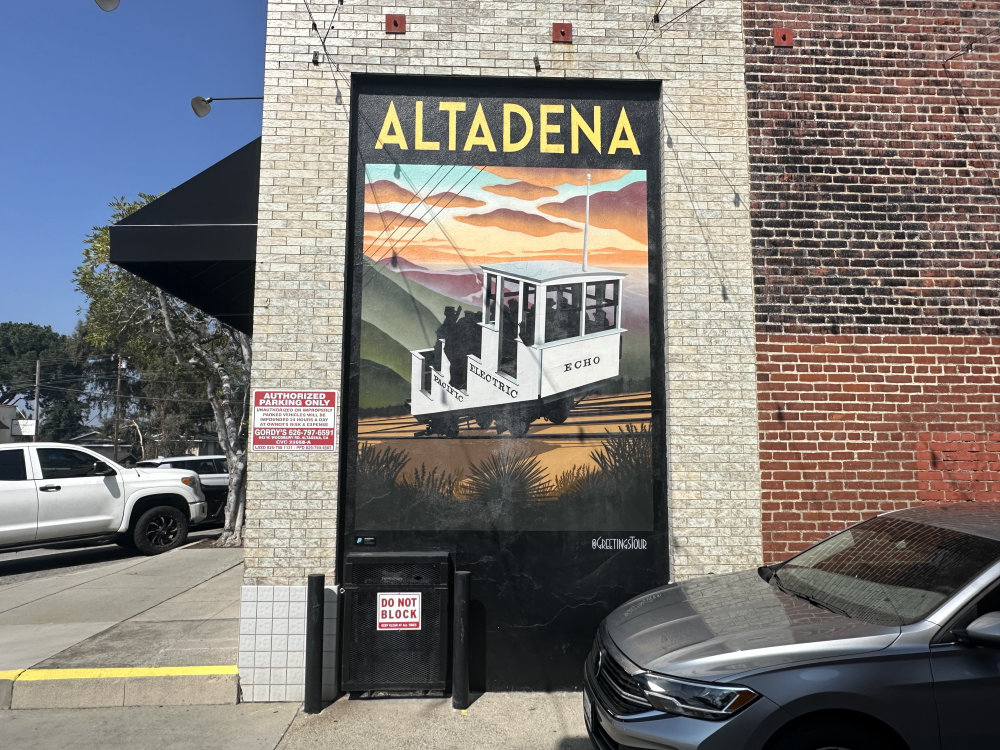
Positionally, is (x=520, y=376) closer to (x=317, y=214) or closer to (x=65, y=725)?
(x=317, y=214)

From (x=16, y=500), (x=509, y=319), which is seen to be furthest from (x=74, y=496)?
(x=509, y=319)

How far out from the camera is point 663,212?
6.19 meters

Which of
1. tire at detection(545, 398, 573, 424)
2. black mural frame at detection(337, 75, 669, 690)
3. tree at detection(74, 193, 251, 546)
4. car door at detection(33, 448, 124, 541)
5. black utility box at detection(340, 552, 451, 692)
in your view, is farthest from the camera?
tree at detection(74, 193, 251, 546)

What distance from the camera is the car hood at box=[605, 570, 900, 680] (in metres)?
3.30

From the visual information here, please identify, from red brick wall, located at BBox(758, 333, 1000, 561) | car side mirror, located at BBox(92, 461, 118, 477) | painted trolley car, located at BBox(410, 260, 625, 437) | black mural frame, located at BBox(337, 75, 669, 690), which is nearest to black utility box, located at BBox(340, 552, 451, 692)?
black mural frame, located at BBox(337, 75, 669, 690)

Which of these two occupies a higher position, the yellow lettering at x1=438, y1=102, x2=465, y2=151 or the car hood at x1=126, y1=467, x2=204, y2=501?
the yellow lettering at x1=438, y1=102, x2=465, y2=151

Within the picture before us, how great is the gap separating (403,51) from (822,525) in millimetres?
5287

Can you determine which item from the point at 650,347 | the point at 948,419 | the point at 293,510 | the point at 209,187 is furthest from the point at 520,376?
the point at 948,419

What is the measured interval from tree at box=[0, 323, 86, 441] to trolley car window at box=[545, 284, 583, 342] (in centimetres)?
7050

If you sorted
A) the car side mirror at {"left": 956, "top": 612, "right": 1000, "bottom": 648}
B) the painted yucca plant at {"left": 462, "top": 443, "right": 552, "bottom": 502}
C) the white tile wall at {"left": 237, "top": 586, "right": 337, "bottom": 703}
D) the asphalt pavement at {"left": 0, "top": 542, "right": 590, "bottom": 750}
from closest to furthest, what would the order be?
the car side mirror at {"left": 956, "top": 612, "right": 1000, "bottom": 648}
the asphalt pavement at {"left": 0, "top": 542, "right": 590, "bottom": 750}
the white tile wall at {"left": 237, "top": 586, "right": 337, "bottom": 703}
the painted yucca plant at {"left": 462, "top": 443, "right": 552, "bottom": 502}

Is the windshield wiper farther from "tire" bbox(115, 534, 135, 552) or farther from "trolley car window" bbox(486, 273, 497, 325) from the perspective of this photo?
"tire" bbox(115, 534, 135, 552)

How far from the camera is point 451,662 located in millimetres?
5641

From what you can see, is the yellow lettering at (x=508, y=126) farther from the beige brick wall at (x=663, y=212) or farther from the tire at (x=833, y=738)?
the tire at (x=833, y=738)

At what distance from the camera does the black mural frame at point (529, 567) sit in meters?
5.68
